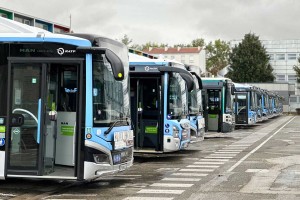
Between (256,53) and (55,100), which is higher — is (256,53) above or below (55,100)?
above

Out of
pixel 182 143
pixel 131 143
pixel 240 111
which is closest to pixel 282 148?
pixel 182 143

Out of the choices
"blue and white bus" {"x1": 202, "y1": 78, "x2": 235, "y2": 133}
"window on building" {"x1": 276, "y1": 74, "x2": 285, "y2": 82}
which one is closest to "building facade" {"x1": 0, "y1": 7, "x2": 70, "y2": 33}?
"blue and white bus" {"x1": 202, "y1": 78, "x2": 235, "y2": 133}

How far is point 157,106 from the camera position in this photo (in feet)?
48.0

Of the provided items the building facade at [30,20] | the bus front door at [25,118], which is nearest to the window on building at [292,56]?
the building facade at [30,20]

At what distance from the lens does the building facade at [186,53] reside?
417 ft

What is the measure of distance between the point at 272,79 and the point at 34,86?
86.1 m

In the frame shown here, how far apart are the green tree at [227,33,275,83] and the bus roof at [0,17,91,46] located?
81611 millimetres

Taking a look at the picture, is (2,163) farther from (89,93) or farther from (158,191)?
(158,191)

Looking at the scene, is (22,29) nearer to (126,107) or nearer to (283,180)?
(126,107)

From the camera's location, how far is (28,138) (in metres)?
9.24

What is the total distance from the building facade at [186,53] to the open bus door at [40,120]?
114854 mm

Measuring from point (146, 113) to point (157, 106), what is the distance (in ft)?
1.40

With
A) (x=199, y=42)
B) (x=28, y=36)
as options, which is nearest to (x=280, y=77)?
(x=199, y=42)

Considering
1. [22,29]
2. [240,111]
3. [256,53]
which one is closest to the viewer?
[22,29]
